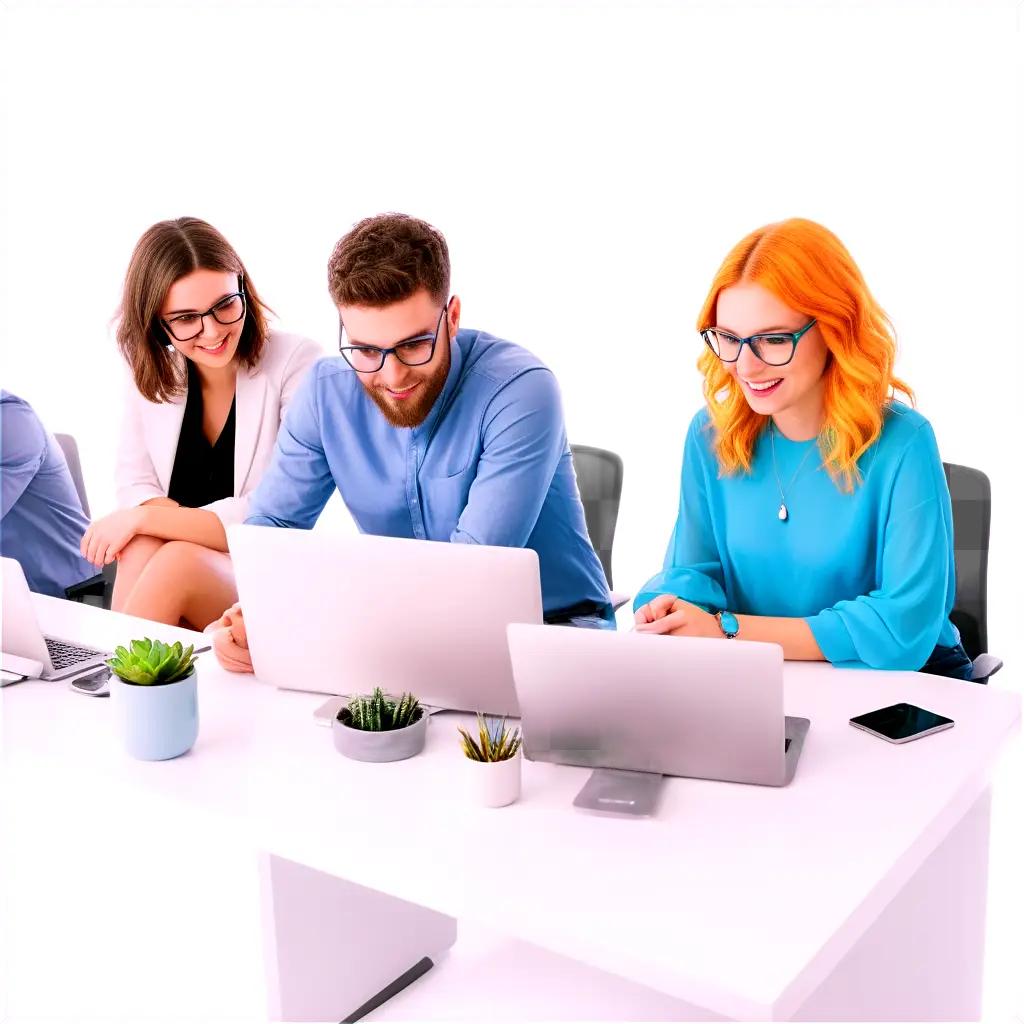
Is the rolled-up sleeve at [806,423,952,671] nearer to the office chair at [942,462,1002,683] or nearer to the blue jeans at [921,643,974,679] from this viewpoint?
the blue jeans at [921,643,974,679]

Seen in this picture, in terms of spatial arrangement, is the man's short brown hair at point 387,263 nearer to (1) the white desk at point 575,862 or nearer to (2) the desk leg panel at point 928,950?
(1) the white desk at point 575,862

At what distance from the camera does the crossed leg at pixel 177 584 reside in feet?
8.43

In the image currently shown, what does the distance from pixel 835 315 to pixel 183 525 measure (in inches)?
60.1

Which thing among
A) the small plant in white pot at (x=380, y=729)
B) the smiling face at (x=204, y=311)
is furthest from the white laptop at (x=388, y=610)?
the smiling face at (x=204, y=311)

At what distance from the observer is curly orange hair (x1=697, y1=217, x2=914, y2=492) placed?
1.93 meters

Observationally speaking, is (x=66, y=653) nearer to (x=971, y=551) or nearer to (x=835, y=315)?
(x=835, y=315)

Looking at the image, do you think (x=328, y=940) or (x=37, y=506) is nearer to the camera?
(x=328, y=940)

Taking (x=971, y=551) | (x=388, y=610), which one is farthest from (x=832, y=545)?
(x=388, y=610)

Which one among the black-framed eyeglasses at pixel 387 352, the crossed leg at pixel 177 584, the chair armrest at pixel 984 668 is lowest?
the chair armrest at pixel 984 668

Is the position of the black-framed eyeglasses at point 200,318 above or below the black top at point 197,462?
above

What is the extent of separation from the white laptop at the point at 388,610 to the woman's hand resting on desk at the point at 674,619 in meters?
0.33

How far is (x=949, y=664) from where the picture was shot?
2141 mm

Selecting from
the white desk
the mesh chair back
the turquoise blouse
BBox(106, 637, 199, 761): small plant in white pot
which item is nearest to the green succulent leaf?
BBox(106, 637, 199, 761): small plant in white pot

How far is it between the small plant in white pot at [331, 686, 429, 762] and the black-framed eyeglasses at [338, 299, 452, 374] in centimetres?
A: 71
